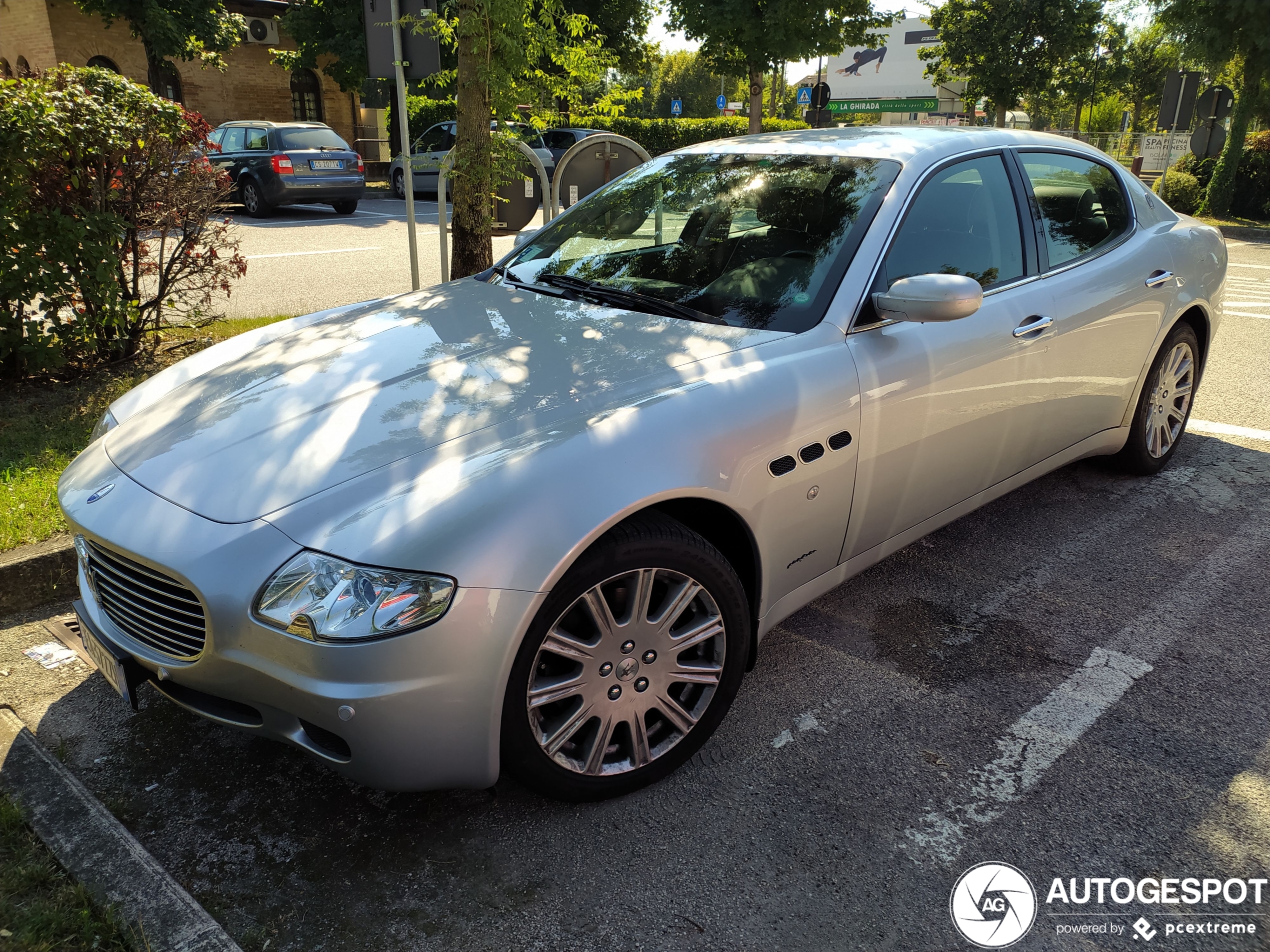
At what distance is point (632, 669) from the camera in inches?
95.3

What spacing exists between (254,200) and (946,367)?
15596mm

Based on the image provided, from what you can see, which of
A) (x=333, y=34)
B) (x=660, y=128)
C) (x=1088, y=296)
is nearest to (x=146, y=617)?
(x=1088, y=296)

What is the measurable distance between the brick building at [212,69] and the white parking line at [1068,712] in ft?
87.9

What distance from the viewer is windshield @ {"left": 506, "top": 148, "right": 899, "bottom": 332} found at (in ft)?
10.0

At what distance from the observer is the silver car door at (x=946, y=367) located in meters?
2.95

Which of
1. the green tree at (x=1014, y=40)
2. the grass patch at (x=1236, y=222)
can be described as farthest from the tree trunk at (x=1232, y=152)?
the green tree at (x=1014, y=40)

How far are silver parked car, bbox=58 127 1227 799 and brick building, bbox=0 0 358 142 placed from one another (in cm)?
2562

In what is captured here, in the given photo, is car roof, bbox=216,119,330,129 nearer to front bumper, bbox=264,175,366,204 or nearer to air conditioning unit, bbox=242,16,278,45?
front bumper, bbox=264,175,366,204

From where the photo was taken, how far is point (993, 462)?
3.50 metres

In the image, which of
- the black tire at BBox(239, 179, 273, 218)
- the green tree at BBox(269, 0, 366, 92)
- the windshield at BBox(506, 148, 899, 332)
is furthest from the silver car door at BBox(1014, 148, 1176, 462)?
the green tree at BBox(269, 0, 366, 92)

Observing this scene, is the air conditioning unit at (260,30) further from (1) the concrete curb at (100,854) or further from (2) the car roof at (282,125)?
(1) the concrete curb at (100,854)

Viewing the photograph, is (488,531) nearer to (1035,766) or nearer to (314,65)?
(1035,766)

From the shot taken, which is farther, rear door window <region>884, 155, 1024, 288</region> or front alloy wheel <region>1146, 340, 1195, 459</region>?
front alloy wheel <region>1146, 340, 1195, 459</region>

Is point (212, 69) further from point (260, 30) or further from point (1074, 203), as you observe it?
point (1074, 203)
